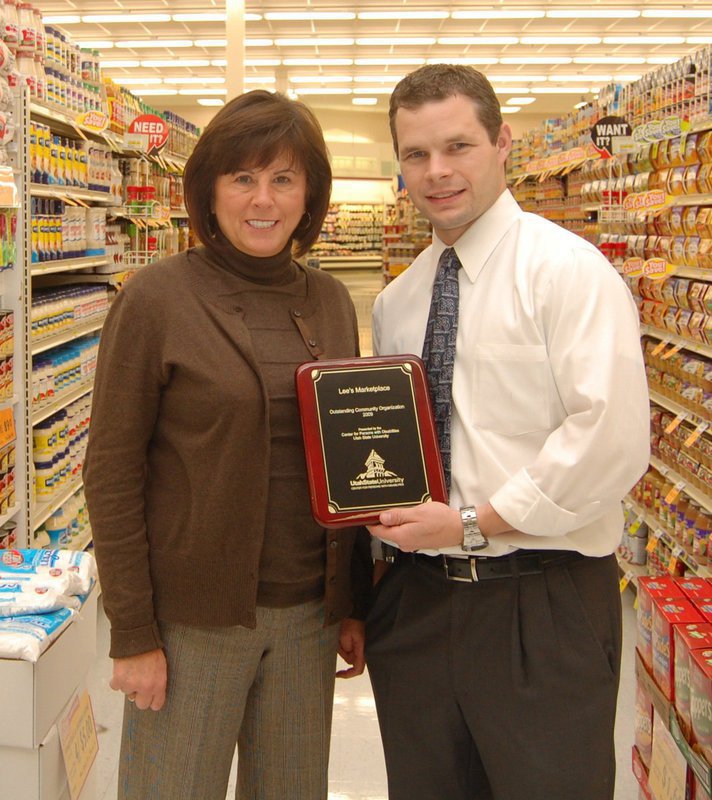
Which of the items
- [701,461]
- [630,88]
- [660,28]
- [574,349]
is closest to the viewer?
[574,349]

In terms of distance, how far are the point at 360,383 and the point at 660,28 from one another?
14.4 metres

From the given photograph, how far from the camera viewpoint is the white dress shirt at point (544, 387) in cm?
151

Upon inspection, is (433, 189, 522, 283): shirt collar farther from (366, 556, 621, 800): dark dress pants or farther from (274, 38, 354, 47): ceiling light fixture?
(274, 38, 354, 47): ceiling light fixture

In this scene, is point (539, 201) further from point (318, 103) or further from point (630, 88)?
point (318, 103)

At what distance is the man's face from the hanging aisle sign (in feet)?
10.9

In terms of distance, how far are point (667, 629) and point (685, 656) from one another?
0.14 meters

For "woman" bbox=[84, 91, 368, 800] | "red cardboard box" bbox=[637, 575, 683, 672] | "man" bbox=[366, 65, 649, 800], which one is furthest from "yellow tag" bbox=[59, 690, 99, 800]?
"red cardboard box" bbox=[637, 575, 683, 672]

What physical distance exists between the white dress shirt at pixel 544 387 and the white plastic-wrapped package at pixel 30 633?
81 cm

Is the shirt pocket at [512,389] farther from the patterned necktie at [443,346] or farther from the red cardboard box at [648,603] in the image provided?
the red cardboard box at [648,603]

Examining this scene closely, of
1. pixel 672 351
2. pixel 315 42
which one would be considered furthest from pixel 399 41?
pixel 672 351

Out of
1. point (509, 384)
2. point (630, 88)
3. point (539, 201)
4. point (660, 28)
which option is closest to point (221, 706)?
point (509, 384)

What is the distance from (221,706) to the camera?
1637 mm

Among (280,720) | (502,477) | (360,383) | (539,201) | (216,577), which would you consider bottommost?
(280,720)

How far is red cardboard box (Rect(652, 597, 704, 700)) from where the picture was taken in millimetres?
2232
